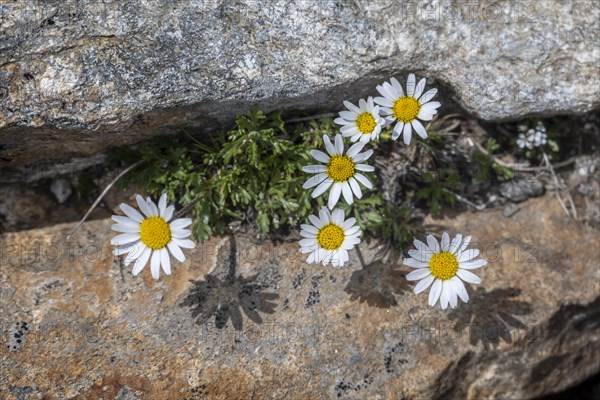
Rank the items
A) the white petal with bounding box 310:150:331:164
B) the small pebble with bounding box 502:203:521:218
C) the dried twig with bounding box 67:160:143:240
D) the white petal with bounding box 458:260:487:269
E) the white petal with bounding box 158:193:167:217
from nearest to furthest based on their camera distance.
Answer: the white petal with bounding box 158:193:167:217 → the white petal with bounding box 310:150:331:164 → the white petal with bounding box 458:260:487:269 → the dried twig with bounding box 67:160:143:240 → the small pebble with bounding box 502:203:521:218

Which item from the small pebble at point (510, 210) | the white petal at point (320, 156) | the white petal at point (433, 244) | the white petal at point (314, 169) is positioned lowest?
the white petal at point (433, 244)

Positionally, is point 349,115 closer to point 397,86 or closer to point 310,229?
point 397,86

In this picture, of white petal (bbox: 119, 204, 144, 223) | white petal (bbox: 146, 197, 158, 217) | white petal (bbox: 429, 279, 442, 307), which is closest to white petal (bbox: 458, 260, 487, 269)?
white petal (bbox: 429, 279, 442, 307)

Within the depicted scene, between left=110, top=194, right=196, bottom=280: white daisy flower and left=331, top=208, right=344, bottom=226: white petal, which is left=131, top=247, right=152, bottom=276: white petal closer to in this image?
left=110, top=194, right=196, bottom=280: white daisy flower

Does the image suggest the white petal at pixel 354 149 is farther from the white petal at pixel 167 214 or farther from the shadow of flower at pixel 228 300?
the white petal at pixel 167 214

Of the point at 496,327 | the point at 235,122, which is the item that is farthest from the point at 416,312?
the point at 235,122

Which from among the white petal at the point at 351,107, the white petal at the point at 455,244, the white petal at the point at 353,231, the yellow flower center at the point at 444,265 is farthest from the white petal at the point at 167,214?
the white petal at the point at 455,244

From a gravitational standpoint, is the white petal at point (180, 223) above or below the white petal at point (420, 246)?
below
